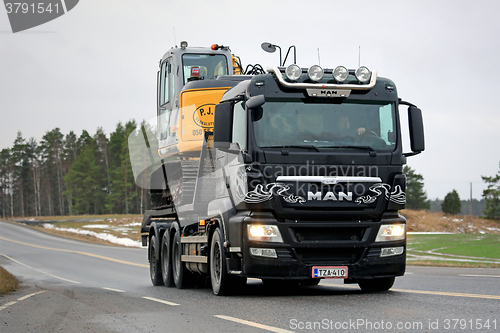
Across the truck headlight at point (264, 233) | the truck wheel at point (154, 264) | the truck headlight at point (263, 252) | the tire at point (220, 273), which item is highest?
the truck headlight at point (264, 233)

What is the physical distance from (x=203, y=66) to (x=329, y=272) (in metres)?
7.38

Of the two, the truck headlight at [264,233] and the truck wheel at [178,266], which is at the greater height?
the truck headlight at [264,233]

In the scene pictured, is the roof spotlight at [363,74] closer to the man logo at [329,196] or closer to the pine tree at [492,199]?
the man logo at [329,196]

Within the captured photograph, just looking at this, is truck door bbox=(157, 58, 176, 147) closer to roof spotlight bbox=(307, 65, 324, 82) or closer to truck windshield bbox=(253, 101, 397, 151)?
truck windshield bbox=(253, 101, 397, 151)

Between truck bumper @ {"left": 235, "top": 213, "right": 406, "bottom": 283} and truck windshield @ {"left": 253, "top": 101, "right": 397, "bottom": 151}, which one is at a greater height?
truck windshield @ {"left": 253, "top": 101, "right": 397, "bottom": 151}

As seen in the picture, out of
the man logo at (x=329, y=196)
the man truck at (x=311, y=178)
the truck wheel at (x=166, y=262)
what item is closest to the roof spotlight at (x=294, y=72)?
the man truck at (x=311, y=178)

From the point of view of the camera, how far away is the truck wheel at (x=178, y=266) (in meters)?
13.5

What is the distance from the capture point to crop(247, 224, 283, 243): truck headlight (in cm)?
930

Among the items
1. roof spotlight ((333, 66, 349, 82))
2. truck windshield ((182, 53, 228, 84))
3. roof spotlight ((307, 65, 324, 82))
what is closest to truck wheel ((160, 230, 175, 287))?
truck windshield ((182, 53, 228, 84))

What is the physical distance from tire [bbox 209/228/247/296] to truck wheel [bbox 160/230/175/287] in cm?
377

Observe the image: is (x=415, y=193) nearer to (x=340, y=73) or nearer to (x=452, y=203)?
(x=452, y=203)

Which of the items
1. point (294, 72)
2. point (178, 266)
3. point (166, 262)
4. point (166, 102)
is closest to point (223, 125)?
point (294, 72)

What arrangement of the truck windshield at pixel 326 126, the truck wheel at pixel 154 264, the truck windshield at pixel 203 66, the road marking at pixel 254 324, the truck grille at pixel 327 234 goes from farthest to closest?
the truck wheel at pixel 154 264
the truck windshield at pixel 203 66
the truck windshield at pixel 326 126
the truck grille at pixel 327 234
the road marking at pixel 254 324

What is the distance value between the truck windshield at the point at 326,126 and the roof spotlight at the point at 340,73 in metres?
0.40
